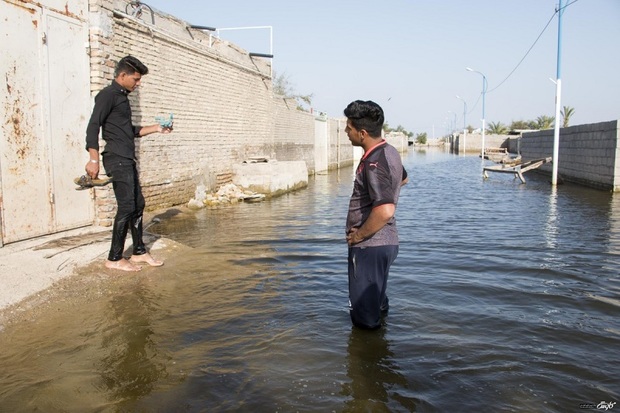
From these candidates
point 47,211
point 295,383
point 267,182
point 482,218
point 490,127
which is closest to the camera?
point 295,383

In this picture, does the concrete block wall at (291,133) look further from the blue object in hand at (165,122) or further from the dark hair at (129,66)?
the dark hair at (129,66)

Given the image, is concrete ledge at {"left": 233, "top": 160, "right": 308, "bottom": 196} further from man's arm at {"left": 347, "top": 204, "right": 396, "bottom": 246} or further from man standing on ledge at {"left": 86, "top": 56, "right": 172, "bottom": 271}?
man's arm at {"left": 347, "top": 204, "right": 396, "bottom": 246}

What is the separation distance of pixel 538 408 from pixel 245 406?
1685 mm

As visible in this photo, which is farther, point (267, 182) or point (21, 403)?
point (267, 182)

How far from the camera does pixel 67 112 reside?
22.9 ft

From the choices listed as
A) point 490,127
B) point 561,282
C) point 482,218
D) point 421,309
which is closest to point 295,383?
point 421,309

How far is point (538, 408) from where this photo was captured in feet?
9.73

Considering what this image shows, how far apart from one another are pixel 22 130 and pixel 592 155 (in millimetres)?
16580

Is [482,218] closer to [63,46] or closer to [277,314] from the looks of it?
[277,314]

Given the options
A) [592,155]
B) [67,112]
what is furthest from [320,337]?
[592,155]

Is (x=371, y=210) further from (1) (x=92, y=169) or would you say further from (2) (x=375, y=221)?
(1) (x=92, y=169)

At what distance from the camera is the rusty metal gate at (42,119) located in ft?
19.5

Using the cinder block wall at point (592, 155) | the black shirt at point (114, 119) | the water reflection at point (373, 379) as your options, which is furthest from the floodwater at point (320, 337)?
the cinder block wall at point (592, 155)

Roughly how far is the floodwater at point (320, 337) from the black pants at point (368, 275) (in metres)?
0.32
